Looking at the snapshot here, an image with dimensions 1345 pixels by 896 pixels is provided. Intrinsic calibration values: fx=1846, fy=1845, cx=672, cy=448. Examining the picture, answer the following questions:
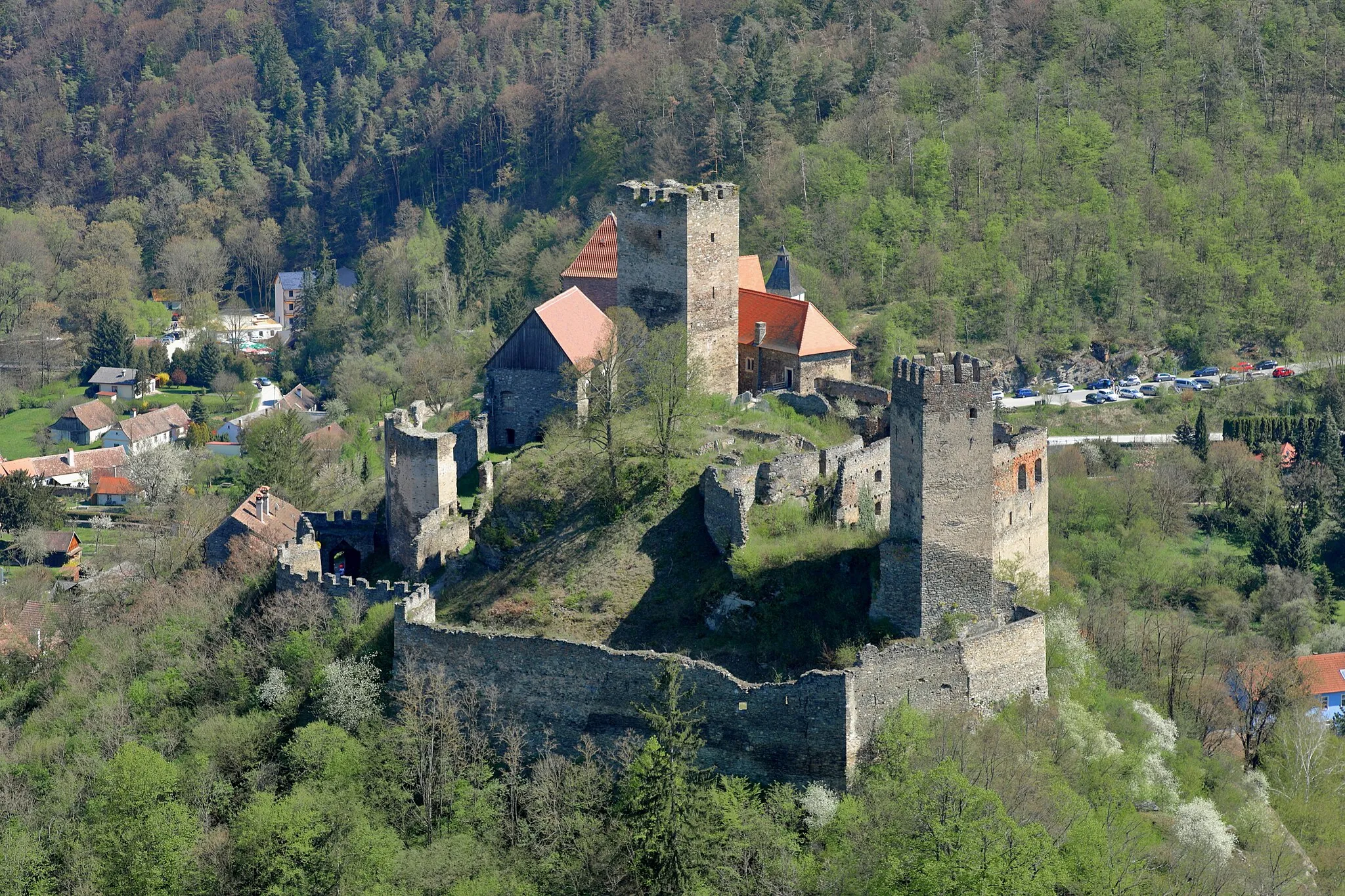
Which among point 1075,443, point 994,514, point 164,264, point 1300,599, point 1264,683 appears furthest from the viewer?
point 164,264

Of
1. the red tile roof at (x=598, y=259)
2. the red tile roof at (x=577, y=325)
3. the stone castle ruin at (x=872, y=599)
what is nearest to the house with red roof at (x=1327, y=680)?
the stone castle ruin at (x=872, y=599)

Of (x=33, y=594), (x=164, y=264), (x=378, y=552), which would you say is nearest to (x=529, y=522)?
(x=378, y=552)

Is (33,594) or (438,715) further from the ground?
(438,715)

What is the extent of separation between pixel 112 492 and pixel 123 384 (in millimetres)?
18916

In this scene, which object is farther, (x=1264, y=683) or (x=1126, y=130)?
(x=1126, y=130)

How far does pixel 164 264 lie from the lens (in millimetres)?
114688

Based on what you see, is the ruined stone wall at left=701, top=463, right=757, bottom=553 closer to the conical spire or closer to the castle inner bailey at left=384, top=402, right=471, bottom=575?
the castle inner bailey at left=384, top=402, right=471, bottom=575

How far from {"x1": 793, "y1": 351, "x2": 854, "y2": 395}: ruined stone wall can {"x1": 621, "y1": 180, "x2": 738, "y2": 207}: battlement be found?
16.1 ft

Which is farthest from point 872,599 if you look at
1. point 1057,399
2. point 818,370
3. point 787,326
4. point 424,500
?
point 1057,399

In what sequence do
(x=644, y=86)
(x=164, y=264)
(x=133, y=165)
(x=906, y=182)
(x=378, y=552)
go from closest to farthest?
(x=378, y=552) < (x=906, y=182) < (x=644, y=86) < (x=164, y=264) < (x=133, y=165)

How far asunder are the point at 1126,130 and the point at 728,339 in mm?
46919

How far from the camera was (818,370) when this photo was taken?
47125 mm

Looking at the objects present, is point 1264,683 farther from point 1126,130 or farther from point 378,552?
point 1126,130

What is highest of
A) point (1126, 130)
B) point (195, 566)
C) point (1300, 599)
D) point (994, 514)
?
point (1126, 130)
